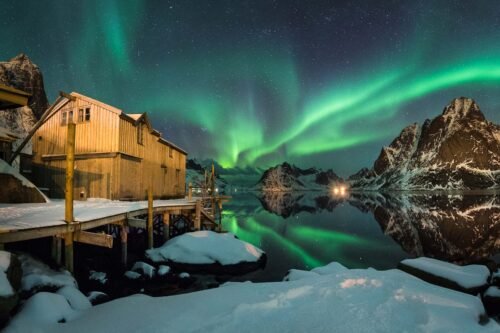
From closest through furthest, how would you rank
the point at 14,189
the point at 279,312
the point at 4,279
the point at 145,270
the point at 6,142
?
the point at 4,279 → the point at 279,312 → the point at 145,270 → the point at 14,189 → the point at 6,142

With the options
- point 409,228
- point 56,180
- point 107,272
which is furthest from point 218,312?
point 409,228

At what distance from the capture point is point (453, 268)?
9.45 metres

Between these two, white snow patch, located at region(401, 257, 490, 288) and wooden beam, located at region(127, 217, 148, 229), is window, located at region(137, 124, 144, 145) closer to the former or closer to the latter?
wooden beam, located at region(127, 217, 148, 229)

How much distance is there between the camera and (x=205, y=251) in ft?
51.0

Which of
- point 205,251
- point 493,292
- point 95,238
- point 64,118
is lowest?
point 205,251

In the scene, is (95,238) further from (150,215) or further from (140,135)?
(140,135)

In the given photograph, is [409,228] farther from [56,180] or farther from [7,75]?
[7,75]

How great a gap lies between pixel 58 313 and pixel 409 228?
36.3m

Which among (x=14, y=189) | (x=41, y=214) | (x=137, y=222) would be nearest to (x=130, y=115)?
(x=14, y=189)

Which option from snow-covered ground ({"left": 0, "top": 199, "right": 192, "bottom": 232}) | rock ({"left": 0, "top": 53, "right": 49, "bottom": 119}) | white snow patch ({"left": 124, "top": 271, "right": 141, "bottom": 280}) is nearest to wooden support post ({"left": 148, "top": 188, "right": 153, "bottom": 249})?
snow-covered ground ({"left": 0, "top": 199, "right": 192, "bottom": 232})

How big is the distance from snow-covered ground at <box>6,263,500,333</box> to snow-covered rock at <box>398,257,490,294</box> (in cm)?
111

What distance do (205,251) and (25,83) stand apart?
339 ft

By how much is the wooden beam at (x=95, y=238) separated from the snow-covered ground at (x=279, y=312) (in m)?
1.56

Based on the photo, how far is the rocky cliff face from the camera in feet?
243
